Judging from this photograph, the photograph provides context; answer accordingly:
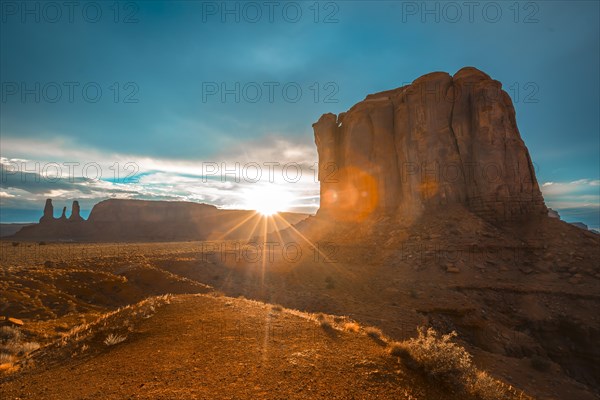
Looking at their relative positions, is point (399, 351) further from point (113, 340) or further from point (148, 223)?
point (148, 223)

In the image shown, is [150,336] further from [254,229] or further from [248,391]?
[254,229]

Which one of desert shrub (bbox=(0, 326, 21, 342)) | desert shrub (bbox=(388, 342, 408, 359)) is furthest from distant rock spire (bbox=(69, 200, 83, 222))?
desert shrub (bbox=(388, 342, 408, 359))

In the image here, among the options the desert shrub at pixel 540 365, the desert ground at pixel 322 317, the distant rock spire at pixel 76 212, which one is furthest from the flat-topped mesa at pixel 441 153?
the distant rock spire at pixel 76 212

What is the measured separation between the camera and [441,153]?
26969mm

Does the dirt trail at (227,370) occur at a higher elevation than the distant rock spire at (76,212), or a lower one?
lower

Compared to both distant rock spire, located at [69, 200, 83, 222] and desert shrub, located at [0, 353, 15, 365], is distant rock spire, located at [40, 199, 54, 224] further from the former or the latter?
desert shrub, located at [0, 353, 15, 365]

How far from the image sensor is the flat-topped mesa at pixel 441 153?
24594mm

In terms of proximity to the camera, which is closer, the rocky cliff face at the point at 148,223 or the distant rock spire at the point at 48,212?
the rocky cliff face at the point at 148,223

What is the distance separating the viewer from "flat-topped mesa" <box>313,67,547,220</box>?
24.6 meters

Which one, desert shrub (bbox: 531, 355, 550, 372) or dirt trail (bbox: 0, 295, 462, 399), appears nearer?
dirt trail (bbox: 0, 295, 462, 399)

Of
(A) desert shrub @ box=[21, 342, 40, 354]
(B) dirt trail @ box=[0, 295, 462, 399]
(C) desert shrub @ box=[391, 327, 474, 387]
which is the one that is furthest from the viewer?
(A) desert shrub @ box=[21, 342, 40, 354]

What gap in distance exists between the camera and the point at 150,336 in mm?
6660

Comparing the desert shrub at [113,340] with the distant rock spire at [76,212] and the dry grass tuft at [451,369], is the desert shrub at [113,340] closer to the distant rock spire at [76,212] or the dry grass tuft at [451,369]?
the dry grass tuft at [451,369]

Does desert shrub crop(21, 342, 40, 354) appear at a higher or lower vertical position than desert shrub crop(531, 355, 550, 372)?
higher
